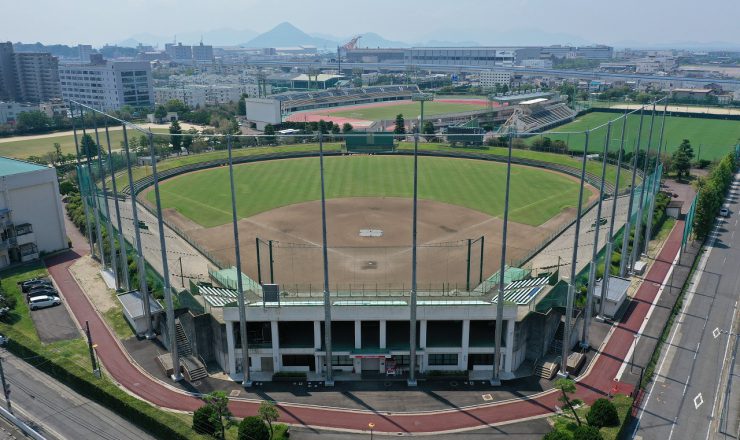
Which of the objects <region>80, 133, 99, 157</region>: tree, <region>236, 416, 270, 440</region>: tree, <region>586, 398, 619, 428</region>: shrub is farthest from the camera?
<region>80, 133, 99, 157</region>: tree

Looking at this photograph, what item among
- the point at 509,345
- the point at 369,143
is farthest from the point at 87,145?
the point at 509,345

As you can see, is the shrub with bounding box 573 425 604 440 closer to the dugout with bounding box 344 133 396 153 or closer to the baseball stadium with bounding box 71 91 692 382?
the baseball stadium with bounding box 71 91 692 382

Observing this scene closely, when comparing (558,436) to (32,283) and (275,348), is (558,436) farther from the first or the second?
(32,283)

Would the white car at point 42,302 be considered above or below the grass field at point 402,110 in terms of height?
below

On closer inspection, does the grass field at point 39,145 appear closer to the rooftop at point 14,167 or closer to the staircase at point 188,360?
the rooftop at point 14,167

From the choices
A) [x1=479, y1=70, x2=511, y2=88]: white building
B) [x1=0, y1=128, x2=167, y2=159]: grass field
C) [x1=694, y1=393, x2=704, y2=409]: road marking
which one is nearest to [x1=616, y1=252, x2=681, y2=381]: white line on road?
[x1=694, y1=393, x2=704, y2=409]: road marking

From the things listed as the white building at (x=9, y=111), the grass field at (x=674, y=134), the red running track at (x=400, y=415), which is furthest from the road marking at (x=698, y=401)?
the white building at (x=9, y=111)

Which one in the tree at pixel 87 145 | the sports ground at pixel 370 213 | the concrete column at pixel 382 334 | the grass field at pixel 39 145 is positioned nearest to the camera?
the concrete column at pixel 382 334
